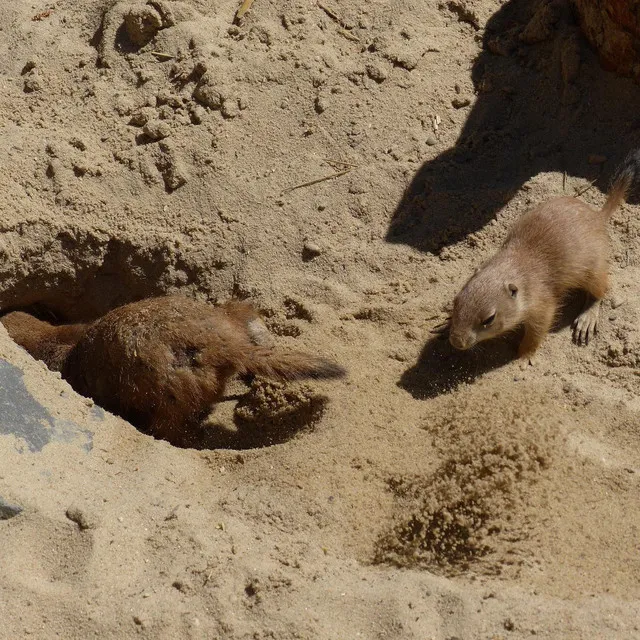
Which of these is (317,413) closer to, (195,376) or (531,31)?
(195,376)

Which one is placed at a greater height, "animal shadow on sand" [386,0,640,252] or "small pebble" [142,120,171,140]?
"animal shadow on sand" [386,0,640,252]

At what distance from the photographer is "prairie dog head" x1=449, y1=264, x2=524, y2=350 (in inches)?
174

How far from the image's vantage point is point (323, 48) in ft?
18.7

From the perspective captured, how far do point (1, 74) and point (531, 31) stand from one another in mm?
3943

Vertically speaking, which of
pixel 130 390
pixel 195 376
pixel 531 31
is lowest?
pixel 130 390

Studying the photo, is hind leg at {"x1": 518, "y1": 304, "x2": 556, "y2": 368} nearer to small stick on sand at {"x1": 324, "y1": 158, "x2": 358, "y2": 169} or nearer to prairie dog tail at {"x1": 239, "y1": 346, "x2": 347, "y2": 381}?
prairie dog tail at {"x1": 239, "y1": 346, "x2": 347, "y2": 381}

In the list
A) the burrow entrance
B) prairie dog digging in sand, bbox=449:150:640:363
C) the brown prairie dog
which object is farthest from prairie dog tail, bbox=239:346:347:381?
the brown prairie dog

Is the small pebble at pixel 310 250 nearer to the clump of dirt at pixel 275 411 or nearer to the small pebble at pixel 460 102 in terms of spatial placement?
the clump of dirt at pixel 275 411

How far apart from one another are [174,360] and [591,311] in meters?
2.48

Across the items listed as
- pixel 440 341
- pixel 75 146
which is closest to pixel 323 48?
pixel 75 146

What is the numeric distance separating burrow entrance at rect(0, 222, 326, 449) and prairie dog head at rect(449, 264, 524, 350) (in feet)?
3.16

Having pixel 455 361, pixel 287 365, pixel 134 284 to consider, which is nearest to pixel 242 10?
pixel 134 284

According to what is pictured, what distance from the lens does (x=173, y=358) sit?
183 inches

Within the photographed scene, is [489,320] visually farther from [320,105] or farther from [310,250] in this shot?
[320,105]
